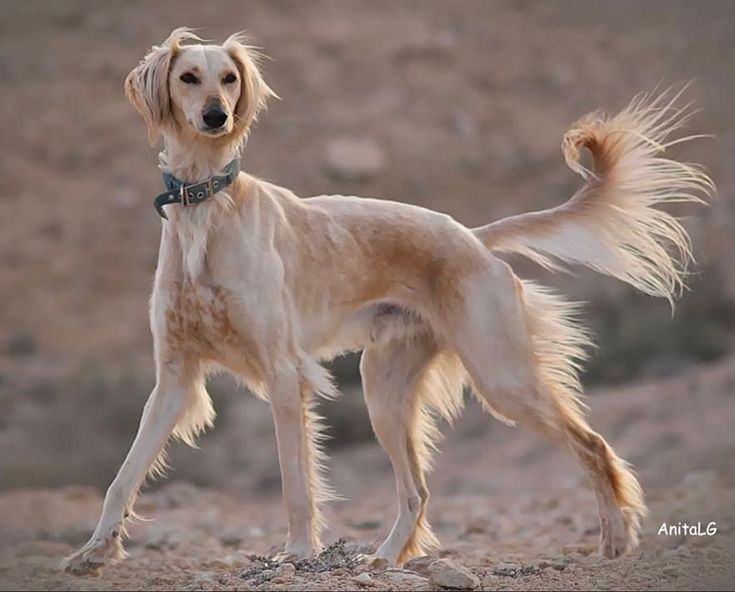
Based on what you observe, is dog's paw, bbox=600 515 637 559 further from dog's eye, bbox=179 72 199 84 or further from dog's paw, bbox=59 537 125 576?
dog's eye, bbox=179 72 199 84

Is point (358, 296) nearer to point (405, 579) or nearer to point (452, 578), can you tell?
point (405, 579)

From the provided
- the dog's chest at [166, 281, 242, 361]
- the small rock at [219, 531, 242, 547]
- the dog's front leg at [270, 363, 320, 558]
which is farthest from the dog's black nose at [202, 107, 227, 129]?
the small rock at [219, 531, 242, 547]

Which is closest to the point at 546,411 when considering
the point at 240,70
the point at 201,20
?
the point at 240,70

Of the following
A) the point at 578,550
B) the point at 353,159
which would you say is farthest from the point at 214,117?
the point at 353,159

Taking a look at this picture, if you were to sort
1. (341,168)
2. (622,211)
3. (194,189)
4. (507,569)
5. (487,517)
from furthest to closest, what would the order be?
(341,168)
(487,517)
(622,211)
(507,569)
(194,189)

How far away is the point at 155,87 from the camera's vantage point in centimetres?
680

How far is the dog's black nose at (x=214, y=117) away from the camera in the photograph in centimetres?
662

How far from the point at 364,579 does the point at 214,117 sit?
2.13 m

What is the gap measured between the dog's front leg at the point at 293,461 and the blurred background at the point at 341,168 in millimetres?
7880

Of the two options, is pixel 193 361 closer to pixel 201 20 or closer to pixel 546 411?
pixel 546 411

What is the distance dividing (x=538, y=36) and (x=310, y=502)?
22.5 metres

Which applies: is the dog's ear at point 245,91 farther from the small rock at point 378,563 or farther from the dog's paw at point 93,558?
the small rock at point 378,563

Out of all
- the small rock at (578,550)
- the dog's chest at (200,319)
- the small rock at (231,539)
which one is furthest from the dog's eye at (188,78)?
the small rock at (231,539)

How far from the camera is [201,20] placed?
26.9m
